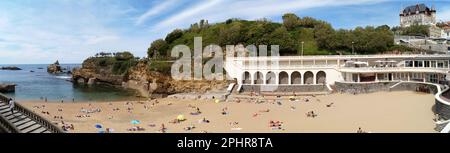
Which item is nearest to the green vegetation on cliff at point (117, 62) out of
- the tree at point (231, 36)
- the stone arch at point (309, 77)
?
the tree at point (231, 36)

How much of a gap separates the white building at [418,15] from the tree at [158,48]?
217 ft

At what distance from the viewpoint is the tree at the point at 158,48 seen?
225 feet

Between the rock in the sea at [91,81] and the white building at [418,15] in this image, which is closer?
the rock in the sea at [91,81]

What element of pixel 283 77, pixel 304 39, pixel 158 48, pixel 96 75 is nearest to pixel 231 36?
pixel 304 39

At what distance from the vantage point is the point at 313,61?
47250 mm

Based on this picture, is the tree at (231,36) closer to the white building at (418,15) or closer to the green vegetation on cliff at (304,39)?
the green vegetation on cliff at (304,39)

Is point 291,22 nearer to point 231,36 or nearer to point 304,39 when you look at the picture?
point 304,39

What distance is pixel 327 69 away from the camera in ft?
146

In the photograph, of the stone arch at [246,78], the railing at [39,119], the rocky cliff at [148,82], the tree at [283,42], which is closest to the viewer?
the railing at [39,119]

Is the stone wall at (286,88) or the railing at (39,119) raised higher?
the railing at (39,119)

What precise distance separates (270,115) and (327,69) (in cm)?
1987
